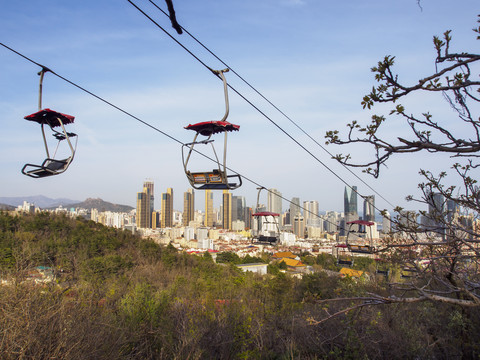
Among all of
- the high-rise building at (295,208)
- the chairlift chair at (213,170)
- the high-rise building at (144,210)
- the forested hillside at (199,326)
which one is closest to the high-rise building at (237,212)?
the high-rise building at (295,208)

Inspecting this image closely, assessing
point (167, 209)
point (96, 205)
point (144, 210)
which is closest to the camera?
point (144, 210)

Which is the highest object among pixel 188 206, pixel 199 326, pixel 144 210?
pixel 188 206

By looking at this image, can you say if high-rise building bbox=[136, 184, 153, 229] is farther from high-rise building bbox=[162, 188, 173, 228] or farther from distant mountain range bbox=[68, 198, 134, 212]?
distant mountain range bbox=[68, 198, 134, 212]

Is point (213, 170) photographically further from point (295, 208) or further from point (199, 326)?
point (295, 208)

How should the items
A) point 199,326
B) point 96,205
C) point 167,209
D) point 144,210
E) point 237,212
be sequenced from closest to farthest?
1. point 199,326
2. point 144,210
3. point 167,209
4. point 237,212
5. point 96,205

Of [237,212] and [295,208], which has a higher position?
[295,208]

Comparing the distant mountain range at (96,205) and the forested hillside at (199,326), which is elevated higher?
the distant mountain range at (96,205)

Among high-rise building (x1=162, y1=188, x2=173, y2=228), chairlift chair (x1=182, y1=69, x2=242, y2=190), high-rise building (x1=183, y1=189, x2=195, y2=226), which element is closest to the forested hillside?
chairlift chair (x1=182, y1=69, x2=242, y2=190)

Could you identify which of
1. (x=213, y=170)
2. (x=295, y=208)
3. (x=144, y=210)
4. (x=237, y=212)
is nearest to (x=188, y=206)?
(x=237, y=212)

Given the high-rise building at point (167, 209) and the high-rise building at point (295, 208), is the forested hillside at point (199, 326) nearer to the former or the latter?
the high-rise building at point (295, 208)

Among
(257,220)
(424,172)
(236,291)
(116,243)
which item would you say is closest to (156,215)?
(116,243)
